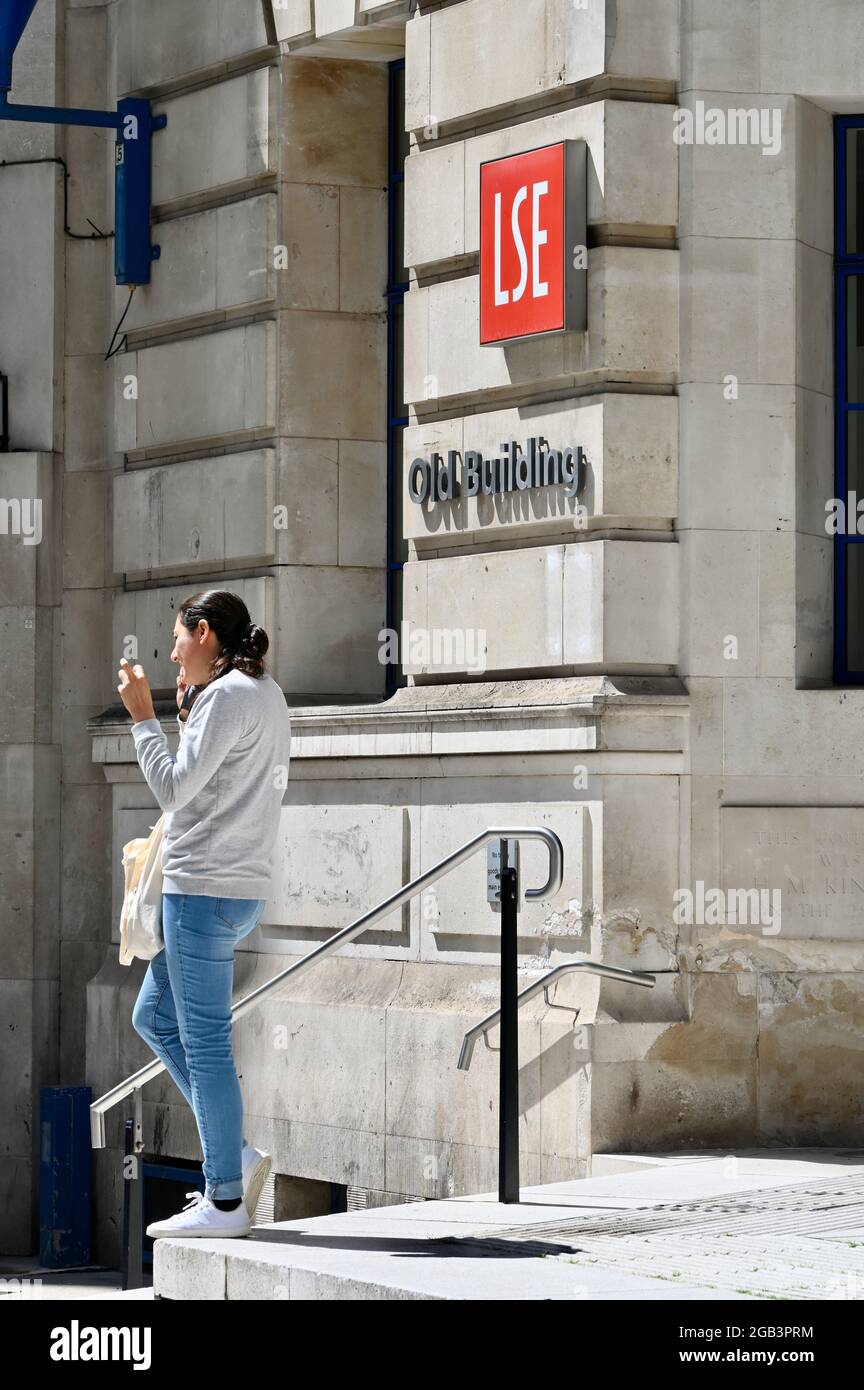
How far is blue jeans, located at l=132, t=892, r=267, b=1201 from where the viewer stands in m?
6.59

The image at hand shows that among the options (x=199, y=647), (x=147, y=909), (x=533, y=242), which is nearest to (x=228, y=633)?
(x=199, y=647)

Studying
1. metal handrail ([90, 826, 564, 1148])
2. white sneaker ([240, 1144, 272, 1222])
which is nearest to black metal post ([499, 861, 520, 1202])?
metal handrail ([90, 826, 564, 1148])

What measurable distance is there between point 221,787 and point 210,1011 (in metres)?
0.67

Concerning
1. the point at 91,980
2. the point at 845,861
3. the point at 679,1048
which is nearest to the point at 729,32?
the point at 845,861

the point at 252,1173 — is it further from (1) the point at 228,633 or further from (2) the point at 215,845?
(1) the point at 228,633

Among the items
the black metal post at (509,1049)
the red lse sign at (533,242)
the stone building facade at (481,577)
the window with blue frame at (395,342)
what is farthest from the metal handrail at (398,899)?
the window with blue frame at (395,342)

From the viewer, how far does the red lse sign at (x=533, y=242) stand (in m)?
9.14

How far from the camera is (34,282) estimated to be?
12195mm

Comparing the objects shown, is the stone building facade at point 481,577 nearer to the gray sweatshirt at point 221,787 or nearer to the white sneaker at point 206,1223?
the white sneaker at point 206,1223

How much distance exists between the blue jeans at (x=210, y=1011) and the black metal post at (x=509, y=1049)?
1.27 m

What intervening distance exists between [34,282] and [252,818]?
6352 mm

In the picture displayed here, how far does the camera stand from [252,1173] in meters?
6.76

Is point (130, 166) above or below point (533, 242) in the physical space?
above
